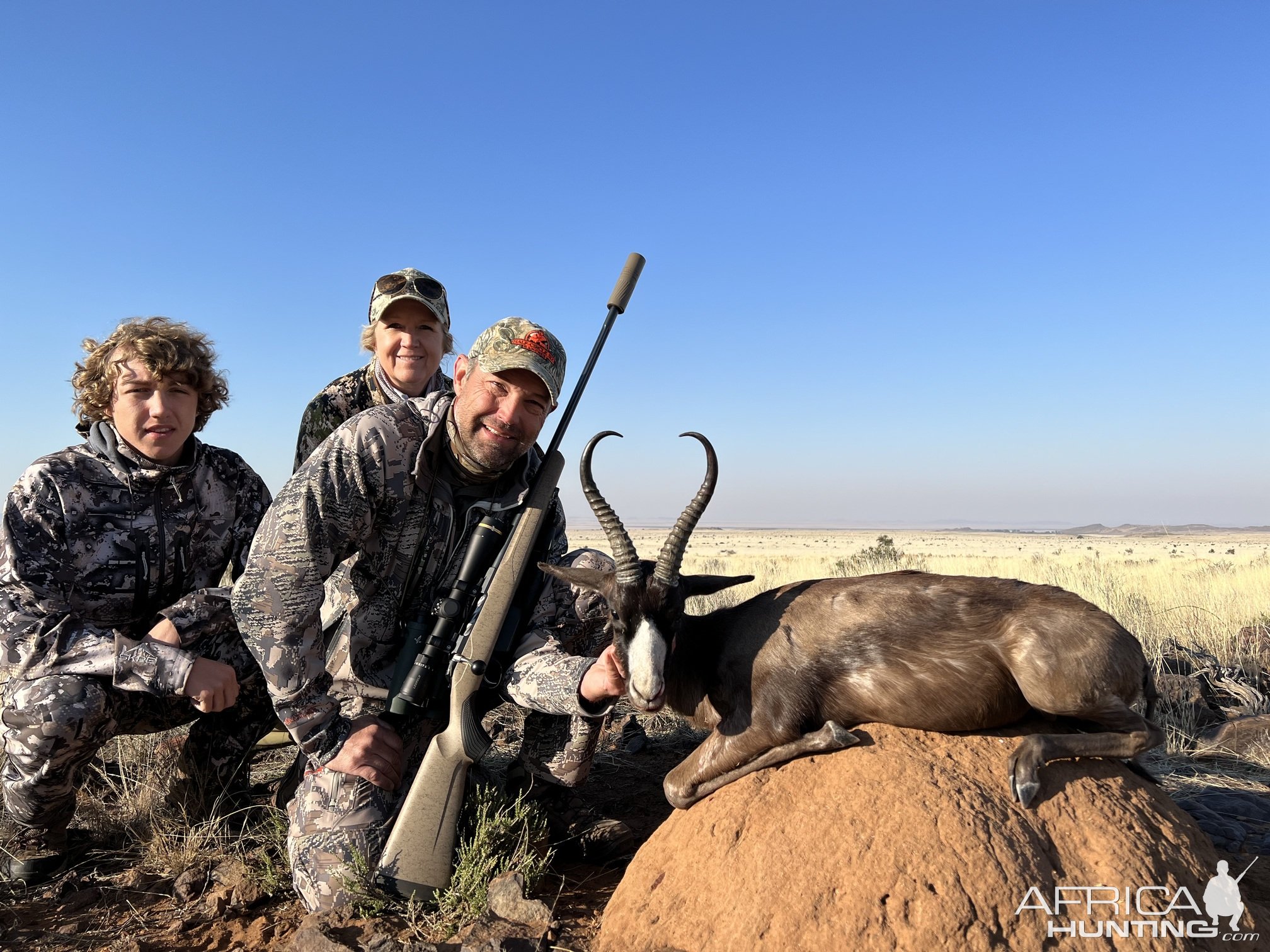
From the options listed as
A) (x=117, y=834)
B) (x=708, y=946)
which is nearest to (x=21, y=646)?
(x=117, y=834)

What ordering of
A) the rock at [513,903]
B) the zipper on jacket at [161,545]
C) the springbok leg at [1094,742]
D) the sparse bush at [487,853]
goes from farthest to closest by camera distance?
1. the zipper on jacket at [161,545]
2. the sparse bush at [487,853]
3. the rock at [513,903]
4. the springbok leg at [1094,742]

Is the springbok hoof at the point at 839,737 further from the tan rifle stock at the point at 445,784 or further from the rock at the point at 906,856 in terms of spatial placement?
the tan rifle stock at the point at 445,784

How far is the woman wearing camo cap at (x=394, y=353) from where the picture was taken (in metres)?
7.30

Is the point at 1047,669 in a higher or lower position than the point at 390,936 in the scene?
higher

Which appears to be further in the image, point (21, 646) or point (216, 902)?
point (21, 646)

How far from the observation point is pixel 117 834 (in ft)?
19.1

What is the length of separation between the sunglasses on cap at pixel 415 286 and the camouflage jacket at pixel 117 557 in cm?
198

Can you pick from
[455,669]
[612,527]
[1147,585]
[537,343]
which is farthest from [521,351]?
[1147,585]

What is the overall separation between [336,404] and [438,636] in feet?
9.99

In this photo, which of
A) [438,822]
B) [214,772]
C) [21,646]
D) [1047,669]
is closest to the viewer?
[1047,669]

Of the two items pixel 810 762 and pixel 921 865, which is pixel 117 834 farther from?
pixel 921 865

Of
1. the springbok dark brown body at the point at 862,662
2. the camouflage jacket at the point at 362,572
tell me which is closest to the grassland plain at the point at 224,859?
the camouflage jacket at the point at 362,572

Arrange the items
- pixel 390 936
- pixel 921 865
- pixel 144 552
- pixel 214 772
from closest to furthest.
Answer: pixel 921 865 < pixel 390 936 < pixel 144 552 < pixel 214 772

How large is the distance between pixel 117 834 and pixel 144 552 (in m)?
1.91
